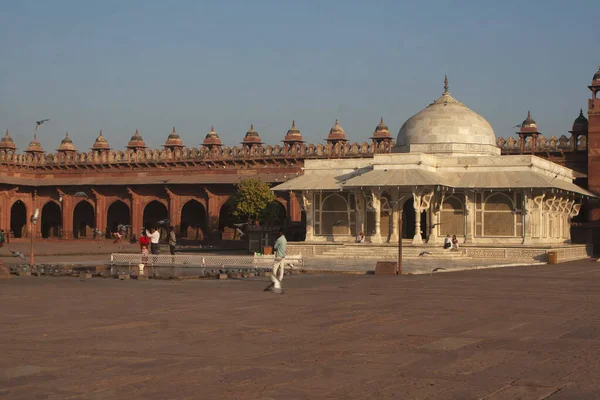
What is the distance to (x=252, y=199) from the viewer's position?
40562 mm

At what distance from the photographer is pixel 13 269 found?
18.6m

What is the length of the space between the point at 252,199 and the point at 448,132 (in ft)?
36.4

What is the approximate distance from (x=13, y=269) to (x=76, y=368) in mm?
12655

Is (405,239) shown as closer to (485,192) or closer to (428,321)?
(485,192)

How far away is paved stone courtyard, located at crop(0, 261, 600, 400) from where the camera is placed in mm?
6066

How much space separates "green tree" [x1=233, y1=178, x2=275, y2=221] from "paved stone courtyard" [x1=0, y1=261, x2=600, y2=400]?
26.5m

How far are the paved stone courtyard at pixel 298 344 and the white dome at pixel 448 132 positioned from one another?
62.6 ft

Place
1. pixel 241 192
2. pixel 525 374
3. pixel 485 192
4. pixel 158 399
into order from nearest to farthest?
pixel 158 399, pixel 525 374, pixel 485 192, pixel 241 192

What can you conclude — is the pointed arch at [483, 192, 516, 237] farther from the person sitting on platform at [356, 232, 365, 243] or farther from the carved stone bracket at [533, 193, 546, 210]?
the person sitting on platform at [356, 232, 365, 243]

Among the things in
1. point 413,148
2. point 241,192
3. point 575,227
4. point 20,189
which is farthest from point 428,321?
point 20,189

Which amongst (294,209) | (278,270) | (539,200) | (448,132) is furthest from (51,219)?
(278,270)

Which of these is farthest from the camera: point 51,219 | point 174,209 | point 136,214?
point 51,219

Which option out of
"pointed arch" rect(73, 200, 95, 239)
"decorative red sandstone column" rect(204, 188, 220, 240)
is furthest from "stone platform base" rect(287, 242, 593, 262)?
"pointed arch" rect(73, 200, 95, 239)

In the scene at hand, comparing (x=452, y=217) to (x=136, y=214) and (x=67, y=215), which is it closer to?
(x=136, y=214)
